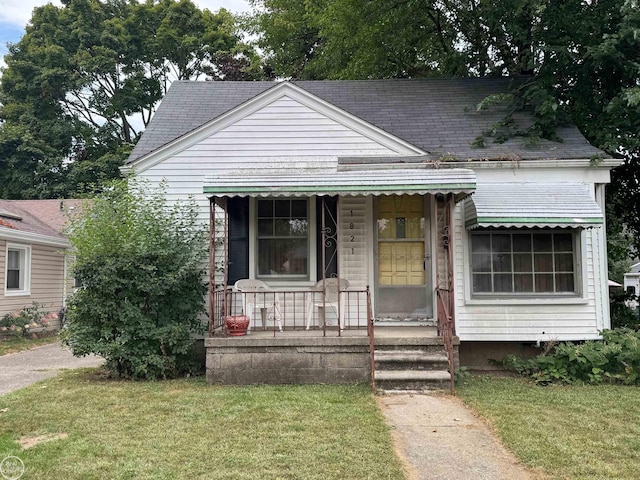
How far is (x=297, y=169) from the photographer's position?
8.00 meters

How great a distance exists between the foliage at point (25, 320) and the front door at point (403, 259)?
30.4ft

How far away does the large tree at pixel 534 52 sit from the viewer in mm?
8703

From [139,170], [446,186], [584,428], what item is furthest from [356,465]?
[139,170]

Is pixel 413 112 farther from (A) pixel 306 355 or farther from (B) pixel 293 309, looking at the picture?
(A) pixel 306 355

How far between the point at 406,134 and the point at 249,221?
3.27 meters

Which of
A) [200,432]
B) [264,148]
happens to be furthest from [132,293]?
[264,148]

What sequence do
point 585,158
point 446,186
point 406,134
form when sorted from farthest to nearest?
point 406,134 < point 585,158 < point 446,186

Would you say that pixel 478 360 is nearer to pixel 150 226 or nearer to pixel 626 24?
pixel 150 226

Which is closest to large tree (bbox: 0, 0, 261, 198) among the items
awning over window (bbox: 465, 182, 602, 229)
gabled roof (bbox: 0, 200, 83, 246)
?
gabled roof (bbox: 0, 200, 83, 246)

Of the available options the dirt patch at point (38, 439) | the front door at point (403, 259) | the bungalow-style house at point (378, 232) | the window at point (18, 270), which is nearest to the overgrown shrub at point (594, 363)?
the bungalow-style house at point (378, 232)

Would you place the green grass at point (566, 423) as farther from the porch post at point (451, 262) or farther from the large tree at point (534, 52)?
the large tree at point (534, 52)

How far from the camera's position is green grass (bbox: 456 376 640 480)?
4.07 meters

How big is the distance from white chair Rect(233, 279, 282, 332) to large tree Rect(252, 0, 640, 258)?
17.1 ft

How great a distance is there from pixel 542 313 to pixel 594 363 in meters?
1.00
